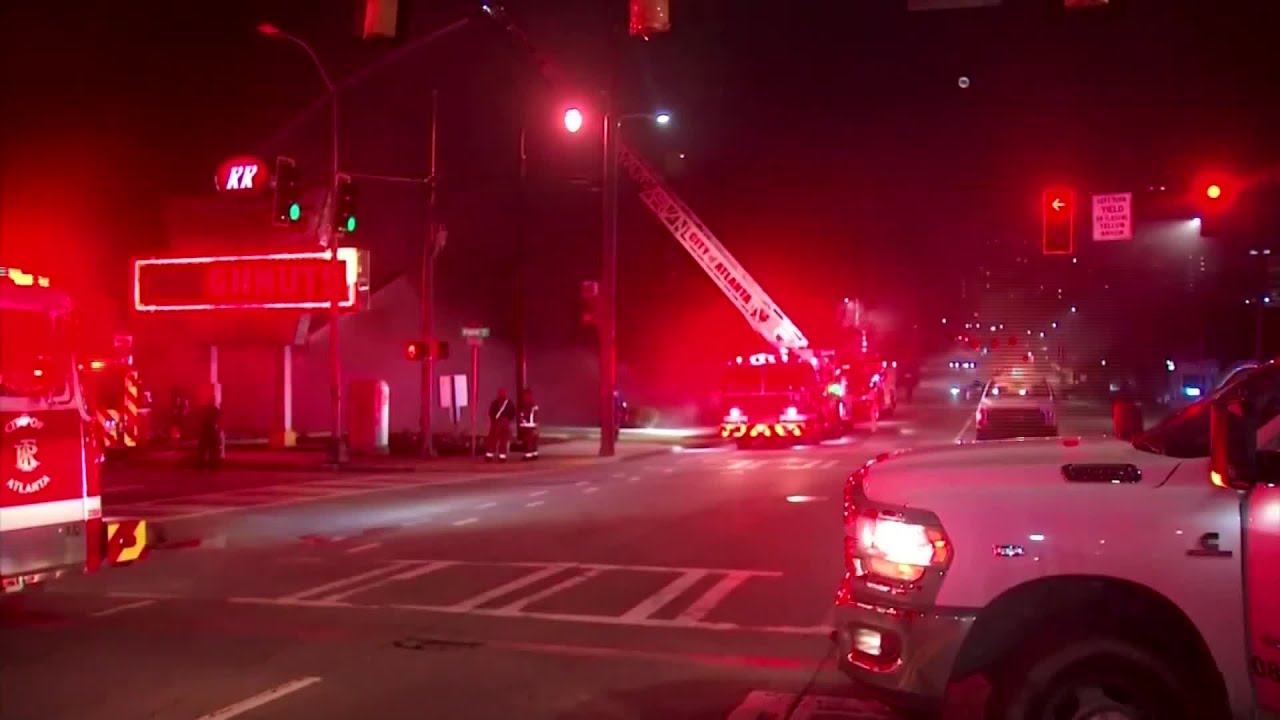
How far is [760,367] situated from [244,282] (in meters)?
14.7

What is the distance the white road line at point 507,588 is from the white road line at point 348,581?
157cm

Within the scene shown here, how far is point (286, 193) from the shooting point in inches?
949

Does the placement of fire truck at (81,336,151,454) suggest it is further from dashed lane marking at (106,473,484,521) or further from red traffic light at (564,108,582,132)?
red traffic light at (564,108,582,132)

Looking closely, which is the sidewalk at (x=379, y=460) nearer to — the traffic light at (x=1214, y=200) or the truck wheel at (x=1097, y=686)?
the traffic light at (x=1214, y=200)

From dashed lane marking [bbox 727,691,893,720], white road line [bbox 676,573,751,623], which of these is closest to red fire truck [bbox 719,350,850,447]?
white road line [bbox 676,573,751,623]

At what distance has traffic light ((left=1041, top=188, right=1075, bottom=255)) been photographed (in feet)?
79.8

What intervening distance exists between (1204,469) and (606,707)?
4135 millimetres

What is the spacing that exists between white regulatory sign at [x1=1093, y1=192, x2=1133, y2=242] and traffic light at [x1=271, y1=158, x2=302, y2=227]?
17322 mm

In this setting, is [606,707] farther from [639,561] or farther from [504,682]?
[639,561]

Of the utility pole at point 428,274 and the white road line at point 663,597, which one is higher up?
the utility pole at point 428,274

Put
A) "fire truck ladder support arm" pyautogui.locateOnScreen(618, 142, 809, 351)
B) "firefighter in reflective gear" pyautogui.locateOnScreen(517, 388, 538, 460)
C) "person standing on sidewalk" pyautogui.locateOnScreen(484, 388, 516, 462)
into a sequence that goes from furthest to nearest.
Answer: "fire truck ladder support arm" pyautogui.locateOnScreen(618, 142, 809, 351) → "firefighter in reflective gear" pyautogui.locateOnScreen(517, 388, 538, 460) → "person standing on sidewalk" pyautogui.locateOnScreen(484, 388, 516, 462)

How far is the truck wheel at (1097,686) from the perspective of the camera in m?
5.18

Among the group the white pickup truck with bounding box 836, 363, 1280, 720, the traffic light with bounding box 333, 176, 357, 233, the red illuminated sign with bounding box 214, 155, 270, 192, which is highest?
the red illuminated sign with bounding box 214, 155, 270, 192

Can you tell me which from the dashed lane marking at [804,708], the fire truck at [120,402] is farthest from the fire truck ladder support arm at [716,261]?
the dashed lane marking at [804,708]
